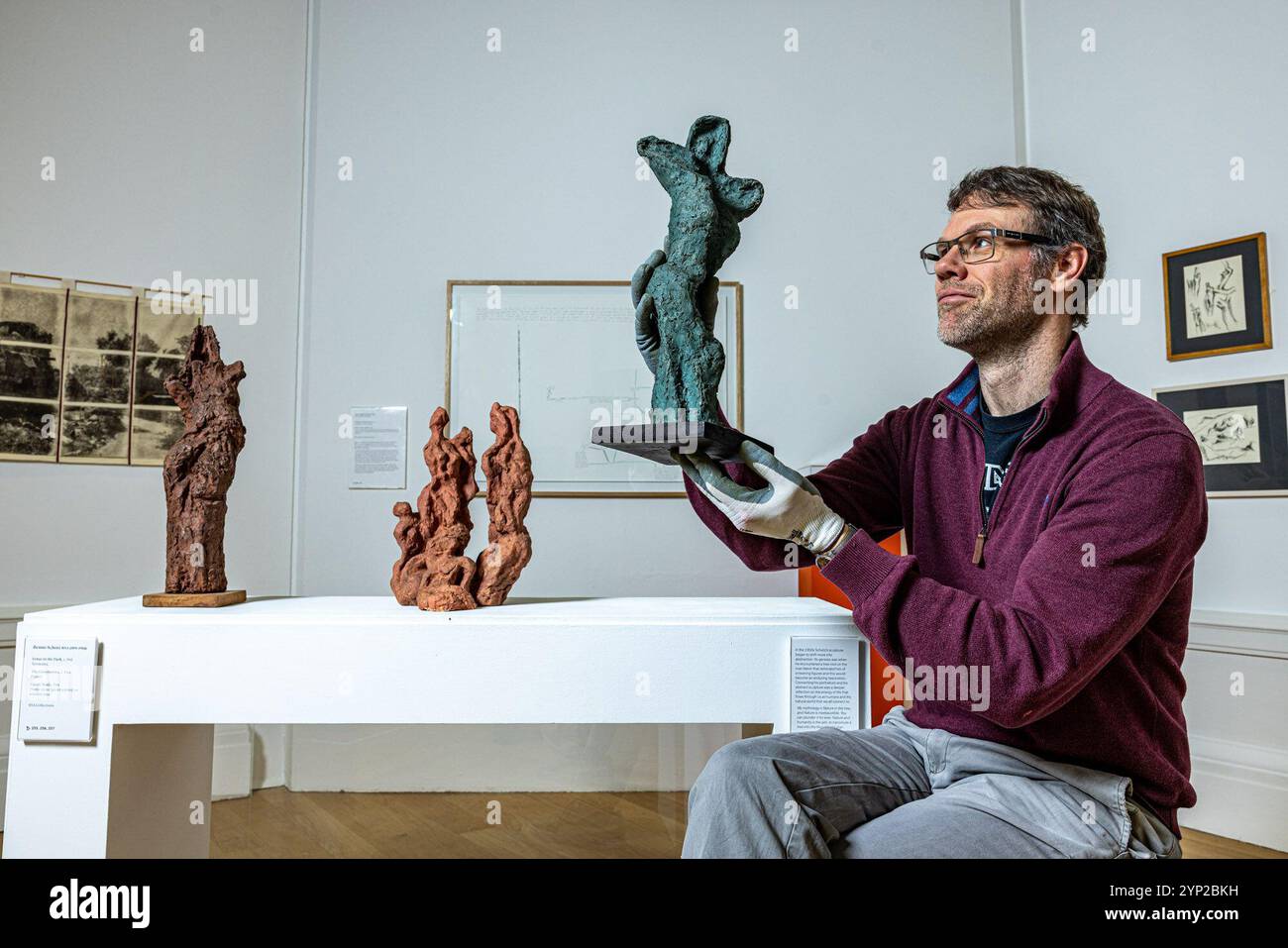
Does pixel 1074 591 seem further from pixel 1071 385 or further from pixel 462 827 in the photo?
pixel 462 827

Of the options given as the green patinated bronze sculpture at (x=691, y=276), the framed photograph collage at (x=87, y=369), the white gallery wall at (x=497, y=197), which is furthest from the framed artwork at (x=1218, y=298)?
the framed photograph collage at (x=87, y=369)

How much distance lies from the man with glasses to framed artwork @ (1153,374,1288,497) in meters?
1.74

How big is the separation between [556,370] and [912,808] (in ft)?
9.13

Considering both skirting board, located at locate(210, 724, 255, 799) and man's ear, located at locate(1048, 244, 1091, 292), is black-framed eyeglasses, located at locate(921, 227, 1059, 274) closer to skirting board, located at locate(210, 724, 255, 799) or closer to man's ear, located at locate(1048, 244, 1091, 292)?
man's ear, located at locate(1048, 244, 1091, 292)

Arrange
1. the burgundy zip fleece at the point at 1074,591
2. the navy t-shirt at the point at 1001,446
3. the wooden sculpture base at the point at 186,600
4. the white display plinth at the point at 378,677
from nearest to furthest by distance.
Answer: the burgundy zip fleece at the point at 1074,591, the navy t-shirt at the point at 1001,446, the white display plinth at the point at 378,677, the wooden sculpture base at the point at 186,600

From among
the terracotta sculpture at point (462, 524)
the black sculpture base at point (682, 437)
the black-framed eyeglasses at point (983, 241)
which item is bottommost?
the terracotta sculpture at point (462, 524)

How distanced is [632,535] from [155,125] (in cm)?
277

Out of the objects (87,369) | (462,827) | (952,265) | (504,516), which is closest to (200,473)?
(504,516)

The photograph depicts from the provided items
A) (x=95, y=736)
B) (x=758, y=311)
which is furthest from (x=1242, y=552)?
(x=95, y=736)

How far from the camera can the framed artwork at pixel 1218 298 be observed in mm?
3152

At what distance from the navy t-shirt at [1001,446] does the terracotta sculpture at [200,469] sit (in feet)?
5.76

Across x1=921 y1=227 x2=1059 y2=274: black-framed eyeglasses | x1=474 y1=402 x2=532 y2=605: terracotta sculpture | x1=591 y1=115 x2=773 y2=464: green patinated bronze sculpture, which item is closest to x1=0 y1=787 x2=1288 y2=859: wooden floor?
x1=474 y1=402 x2=532 y2=605: terracotta sculpture

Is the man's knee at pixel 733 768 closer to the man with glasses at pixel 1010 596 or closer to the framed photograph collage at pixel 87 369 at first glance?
the man with glasses at pixel 1010 596

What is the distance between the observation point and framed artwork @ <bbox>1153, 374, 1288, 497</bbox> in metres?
3.10
